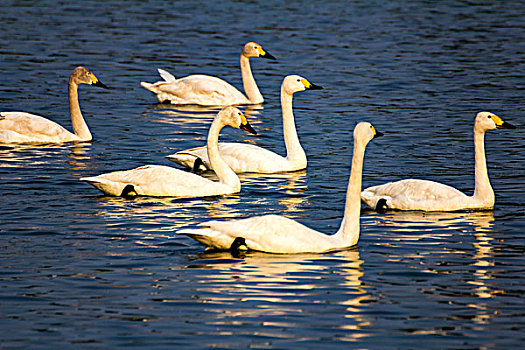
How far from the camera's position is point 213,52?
29.9 metres

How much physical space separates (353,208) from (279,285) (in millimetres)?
1641

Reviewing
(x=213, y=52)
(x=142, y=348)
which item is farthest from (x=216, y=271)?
(x=213, y=52)

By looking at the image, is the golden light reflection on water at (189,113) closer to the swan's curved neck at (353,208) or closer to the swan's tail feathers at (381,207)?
the swan's tail feathers at (381,207)

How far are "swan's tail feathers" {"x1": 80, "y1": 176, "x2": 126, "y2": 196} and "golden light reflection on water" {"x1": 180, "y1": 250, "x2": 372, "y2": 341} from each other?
3142mm

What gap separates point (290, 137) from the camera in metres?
17.0

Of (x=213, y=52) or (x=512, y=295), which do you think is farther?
(x=213, y=52)

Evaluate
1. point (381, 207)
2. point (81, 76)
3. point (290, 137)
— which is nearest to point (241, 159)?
point (290, 137)

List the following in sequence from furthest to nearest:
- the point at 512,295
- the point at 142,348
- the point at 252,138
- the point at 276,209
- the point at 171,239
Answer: the point at 252,138 < the point at 276,209 < the point at 171,239 < the point at 512,295 < the point at 142,348

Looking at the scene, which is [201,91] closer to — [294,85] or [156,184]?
[294,85]

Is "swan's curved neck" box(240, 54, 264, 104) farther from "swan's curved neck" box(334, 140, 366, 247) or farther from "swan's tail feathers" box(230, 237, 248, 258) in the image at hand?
"swan's tail feathers" box(230, 237, 248, 258)

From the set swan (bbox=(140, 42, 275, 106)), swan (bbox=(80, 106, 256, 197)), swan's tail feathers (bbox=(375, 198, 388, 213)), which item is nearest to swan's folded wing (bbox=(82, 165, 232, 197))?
swan (bbox=(80, 106, 256, 197))

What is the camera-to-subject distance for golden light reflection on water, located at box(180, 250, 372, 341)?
31.6 ft

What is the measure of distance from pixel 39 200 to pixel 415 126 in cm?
871

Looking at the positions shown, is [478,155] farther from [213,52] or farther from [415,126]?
[213,52]
